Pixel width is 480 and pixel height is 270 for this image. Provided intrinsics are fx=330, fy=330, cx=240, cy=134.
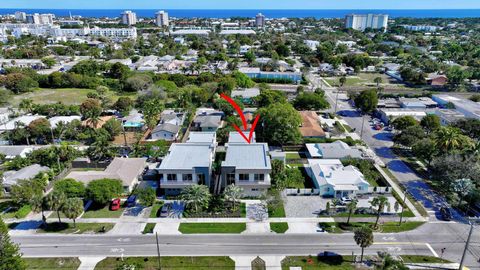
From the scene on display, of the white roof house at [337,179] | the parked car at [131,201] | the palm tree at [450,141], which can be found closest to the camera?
the parked car at [131,201]

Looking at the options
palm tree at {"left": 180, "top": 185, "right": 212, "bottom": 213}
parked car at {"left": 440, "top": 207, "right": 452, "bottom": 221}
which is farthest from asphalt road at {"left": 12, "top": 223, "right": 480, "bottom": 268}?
palm tree at {"left": 180, "top": 185, "right": 212, "bottom": 213}

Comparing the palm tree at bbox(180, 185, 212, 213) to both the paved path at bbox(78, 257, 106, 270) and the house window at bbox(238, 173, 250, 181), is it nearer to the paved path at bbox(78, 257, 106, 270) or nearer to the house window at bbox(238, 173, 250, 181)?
the house window at bbox(238, 173, 250, 181)

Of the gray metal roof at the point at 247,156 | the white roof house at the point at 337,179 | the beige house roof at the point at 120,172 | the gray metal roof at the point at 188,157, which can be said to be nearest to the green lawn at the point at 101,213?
the beige house roof at the point at 120,172

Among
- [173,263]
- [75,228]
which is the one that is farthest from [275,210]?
[75,228]

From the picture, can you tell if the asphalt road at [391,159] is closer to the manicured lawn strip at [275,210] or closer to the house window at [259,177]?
the manicured lawn strip at [275,210]

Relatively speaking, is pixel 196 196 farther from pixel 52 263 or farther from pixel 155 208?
pixel 52 263

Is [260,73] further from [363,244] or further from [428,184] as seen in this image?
[363,244]
